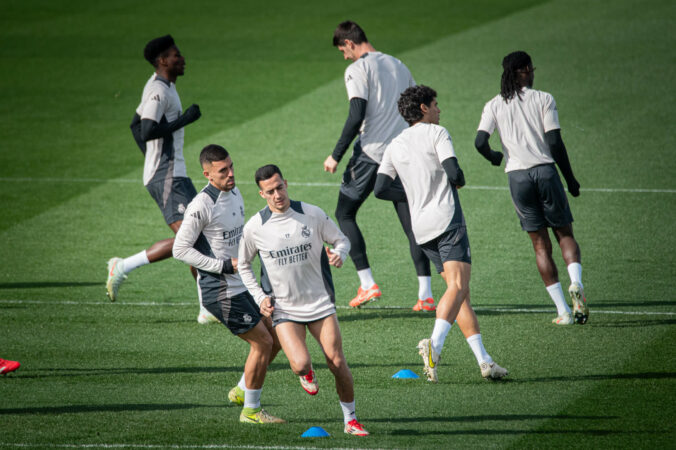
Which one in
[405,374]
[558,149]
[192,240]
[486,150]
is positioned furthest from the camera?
[558,149]

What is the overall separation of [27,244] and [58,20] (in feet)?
50.7

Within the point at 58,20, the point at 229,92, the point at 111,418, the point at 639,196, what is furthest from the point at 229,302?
the point at 58,20

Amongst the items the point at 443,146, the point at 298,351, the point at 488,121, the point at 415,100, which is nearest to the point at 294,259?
the point at 298,351

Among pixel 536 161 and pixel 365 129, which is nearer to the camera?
pixel 536 161

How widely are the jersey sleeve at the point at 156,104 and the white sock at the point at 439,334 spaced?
3.89 m

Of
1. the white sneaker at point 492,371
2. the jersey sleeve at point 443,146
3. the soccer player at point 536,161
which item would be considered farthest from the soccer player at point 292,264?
the soccer player at point 536,161

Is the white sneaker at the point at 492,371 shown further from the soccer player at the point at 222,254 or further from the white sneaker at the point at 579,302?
the soccer player at the point at 222,254

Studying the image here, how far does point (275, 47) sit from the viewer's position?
916 inches

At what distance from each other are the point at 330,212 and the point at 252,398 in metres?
7.11

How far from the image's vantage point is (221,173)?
7.30m

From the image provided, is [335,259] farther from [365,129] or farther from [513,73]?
[365,129]

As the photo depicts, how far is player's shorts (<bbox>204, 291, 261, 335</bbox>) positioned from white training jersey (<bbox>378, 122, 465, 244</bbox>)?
1.50 metres

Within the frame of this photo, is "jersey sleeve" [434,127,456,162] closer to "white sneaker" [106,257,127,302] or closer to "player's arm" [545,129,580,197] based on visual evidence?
"player's arm" [545,129,580,197]

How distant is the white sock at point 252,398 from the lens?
6.71 m
